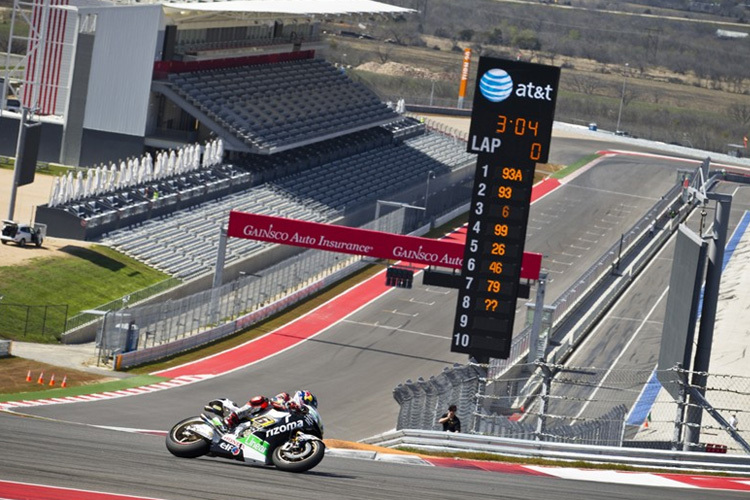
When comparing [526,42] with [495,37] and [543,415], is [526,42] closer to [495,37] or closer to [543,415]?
[495,37]

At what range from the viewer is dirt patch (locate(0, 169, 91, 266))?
4816 cm

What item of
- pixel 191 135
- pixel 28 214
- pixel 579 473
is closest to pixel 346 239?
pixel 28 214

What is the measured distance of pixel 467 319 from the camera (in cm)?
3241

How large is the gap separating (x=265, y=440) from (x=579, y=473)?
242 inches

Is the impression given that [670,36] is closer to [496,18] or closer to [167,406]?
[496,18]

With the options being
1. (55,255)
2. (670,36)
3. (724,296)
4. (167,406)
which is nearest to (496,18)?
(670,36)

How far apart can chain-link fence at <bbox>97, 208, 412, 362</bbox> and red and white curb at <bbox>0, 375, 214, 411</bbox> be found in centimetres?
256

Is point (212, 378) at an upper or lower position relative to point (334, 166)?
lower

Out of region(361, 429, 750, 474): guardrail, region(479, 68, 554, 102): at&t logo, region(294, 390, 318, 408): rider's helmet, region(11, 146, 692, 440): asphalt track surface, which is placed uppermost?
region(479, 68, 554, 102): at&t logo

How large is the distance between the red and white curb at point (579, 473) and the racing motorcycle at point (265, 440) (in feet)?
11.1

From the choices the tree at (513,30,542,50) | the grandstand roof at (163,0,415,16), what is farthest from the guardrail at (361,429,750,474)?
the tree at (513,30,542,50)

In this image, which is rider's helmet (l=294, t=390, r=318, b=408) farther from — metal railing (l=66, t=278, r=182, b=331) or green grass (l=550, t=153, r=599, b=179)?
green grass (l=550, t=153, r=599, b=179)

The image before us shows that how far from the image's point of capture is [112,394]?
37.6 m

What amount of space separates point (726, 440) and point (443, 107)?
7928 centimetres
